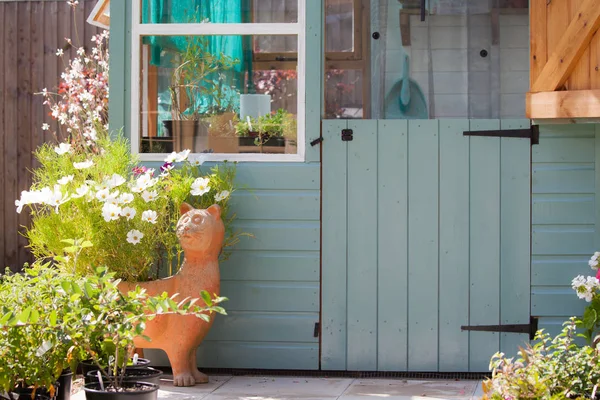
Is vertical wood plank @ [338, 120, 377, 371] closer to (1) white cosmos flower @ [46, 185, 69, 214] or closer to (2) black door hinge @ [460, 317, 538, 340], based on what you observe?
(2) black door hinge @ [460, 317, 538, 340]

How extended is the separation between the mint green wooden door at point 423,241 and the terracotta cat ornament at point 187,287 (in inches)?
25.1

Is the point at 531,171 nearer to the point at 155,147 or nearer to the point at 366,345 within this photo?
the point at 366,345

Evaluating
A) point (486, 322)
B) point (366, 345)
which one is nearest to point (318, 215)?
point (366, 345)

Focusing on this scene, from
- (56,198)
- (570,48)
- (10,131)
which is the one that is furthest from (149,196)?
(10,131)

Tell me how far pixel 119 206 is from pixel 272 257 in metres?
0.89

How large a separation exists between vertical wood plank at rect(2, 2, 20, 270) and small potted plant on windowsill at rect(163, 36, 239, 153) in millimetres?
2983

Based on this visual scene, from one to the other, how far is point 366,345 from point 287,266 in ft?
1.89

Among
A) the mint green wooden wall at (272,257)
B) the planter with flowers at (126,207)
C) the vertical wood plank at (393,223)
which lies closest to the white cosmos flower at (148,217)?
the planter with flowers at (126,207)

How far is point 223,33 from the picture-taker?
16.5 feet

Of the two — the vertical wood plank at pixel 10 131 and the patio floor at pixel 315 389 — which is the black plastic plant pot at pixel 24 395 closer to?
the patio floor at pixel 315 389

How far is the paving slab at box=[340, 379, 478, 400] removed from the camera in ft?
14.8

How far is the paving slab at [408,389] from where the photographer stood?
4.51 m

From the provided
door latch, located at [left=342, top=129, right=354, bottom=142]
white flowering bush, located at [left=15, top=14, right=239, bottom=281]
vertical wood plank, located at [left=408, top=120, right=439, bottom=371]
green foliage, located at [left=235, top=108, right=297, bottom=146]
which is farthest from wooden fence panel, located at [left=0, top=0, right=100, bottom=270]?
vertical wood plank, located at [left=408, top=120, right=439, bottom=371]

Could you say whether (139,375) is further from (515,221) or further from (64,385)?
(515,221)
